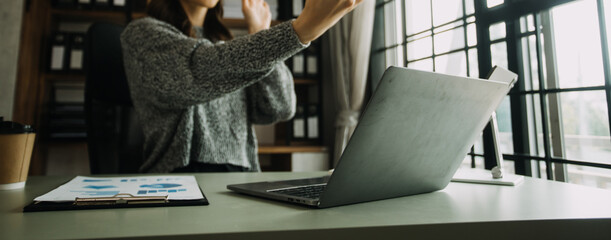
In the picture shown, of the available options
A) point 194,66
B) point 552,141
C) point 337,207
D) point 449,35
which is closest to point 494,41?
point 449,35

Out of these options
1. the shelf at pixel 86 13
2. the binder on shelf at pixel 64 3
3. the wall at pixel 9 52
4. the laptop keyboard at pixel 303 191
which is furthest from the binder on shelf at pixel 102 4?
the laptop keyboard at pixel 303 191

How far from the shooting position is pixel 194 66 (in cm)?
75

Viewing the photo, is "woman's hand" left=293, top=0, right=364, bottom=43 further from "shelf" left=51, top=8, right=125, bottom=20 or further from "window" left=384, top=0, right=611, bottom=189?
"shelf" left=51, top=8, right=125, bottom=20

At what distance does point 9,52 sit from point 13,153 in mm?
2061

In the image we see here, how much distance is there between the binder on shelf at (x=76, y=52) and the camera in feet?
7.52

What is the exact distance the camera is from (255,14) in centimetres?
113

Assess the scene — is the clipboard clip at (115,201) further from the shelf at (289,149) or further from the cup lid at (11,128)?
the shelf at (289,149)

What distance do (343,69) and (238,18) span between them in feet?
2.65

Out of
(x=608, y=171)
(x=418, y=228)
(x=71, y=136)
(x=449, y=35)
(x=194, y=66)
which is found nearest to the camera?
(x=418, y=228)

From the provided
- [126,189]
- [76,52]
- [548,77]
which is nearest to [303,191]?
[126,189]

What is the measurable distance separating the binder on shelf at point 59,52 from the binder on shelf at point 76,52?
35 millimetres

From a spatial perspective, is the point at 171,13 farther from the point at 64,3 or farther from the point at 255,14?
the point at 64,3

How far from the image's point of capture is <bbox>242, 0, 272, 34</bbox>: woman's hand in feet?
3.65

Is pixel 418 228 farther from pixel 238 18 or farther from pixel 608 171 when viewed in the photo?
pixel 238 18
